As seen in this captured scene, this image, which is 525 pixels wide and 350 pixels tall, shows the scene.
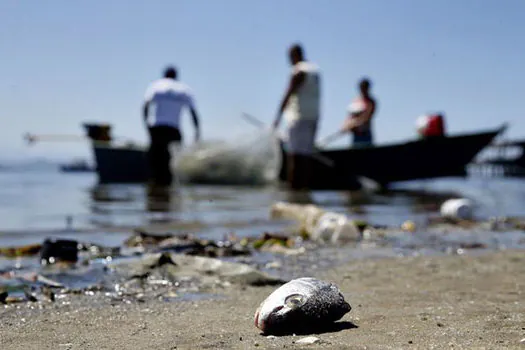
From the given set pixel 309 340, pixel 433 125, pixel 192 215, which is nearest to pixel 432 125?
pixel 433 125

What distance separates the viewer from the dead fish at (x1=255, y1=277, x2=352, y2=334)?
8.32ft

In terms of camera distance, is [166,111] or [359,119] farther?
[359,119]

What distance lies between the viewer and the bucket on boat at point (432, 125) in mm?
15016

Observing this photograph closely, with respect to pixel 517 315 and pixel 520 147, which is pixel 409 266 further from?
pixel 520 147

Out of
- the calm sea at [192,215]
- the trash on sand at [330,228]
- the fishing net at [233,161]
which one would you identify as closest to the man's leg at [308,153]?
the calm sea at [192,215]

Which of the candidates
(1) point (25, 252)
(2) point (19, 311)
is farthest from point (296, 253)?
(2) point (19, 311)

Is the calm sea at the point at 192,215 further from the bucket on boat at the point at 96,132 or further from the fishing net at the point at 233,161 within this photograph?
the bucket on boat at the point at 96,132

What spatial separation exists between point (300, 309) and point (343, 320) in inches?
13.2

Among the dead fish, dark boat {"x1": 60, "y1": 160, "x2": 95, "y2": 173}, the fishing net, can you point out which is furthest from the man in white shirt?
dark boat {"x1": 60, "y1": 160, "x2": 95, "y2": 173}

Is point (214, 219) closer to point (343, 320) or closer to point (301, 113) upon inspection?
point (301, 113)

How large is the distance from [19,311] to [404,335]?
1833 millimetres

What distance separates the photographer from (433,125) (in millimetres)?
15047

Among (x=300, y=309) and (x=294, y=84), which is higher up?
(x=294, y=84)

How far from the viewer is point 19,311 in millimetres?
3156
